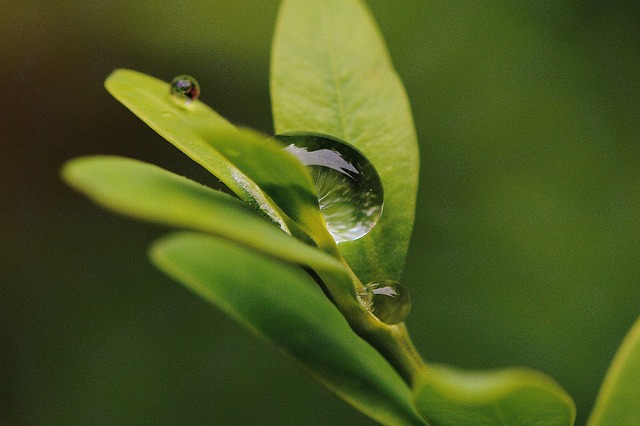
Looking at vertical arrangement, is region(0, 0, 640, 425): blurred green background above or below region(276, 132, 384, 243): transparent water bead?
below

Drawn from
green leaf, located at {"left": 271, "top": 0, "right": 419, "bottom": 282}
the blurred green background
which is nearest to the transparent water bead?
green leaf, located at {"left": 271, "top": 0, "right": 419, "bottom": 282}

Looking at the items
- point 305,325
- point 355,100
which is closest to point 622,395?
point 305,325

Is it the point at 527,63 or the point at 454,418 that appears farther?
the point at 527,63

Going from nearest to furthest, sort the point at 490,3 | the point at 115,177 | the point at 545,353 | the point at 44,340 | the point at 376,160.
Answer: the point at 115,177 → the point at 376,160 → the point at 545,353 → the point at 44,340 → the point at 490,3

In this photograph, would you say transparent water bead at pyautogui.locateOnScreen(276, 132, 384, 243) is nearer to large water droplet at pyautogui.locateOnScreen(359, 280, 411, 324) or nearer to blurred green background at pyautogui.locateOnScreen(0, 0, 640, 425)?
large water droplet at pyautogui.locateOnScreen(359, 280, 411, 324)

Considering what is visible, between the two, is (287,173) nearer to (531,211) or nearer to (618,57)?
(531,211)

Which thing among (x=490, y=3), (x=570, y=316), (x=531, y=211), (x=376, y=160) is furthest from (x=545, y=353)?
(x=376, y=160)
